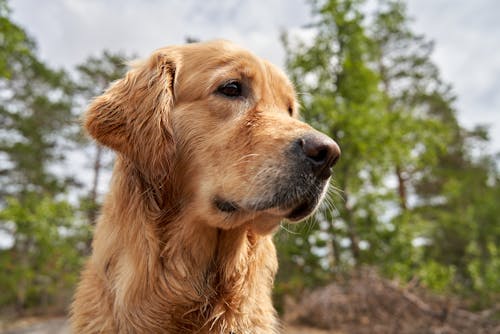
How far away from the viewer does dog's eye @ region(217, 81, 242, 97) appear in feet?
8.29

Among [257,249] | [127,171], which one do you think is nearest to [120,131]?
[127,171]

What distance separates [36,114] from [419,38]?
1976 centimetres

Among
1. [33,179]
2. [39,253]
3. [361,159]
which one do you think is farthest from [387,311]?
[33,179]

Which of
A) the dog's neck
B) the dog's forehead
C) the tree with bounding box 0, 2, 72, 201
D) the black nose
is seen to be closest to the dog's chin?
the black nose

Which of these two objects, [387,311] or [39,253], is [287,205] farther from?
[39,253]

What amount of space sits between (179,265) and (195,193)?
47 cm

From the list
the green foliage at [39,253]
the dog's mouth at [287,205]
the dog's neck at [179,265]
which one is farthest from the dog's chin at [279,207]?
the green foliage at [39,253]

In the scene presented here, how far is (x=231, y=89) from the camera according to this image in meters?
2.55

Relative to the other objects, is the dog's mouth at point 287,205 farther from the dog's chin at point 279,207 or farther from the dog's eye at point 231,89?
the dog's eye at point 231,89

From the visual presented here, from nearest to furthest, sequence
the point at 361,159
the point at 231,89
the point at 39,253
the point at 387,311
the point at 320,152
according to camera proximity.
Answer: the point at 320,152
the point at 231,89
the point at 387,311
the point at 361,159
the point at 39,253

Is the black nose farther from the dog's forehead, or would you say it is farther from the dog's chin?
the dog's forehead

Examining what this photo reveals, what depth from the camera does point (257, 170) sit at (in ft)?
6.87

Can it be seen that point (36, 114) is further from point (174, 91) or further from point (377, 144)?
point (174, 91)

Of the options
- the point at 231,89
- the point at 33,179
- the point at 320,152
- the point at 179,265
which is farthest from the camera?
the point at 33,179
